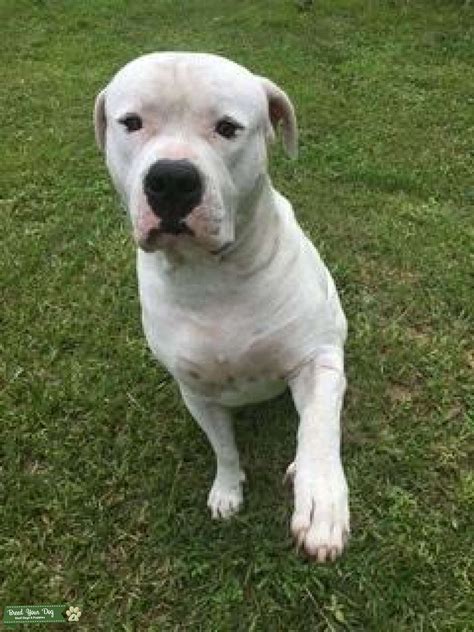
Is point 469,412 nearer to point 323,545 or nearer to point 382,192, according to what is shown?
point 323,545

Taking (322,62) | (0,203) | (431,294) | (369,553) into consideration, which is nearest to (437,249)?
(431,294)

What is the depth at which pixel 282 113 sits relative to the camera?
3.05 metres

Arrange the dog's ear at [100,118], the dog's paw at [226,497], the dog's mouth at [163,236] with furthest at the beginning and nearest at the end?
the dog's paw at [226,497]
the dog's ear at [100,118]
the dog's mouth at [163,236]

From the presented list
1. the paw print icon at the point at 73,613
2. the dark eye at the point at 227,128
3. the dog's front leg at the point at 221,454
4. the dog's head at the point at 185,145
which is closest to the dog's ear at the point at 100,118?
the dog's head at the point at 185,145

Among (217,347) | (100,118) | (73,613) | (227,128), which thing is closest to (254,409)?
(217,347)

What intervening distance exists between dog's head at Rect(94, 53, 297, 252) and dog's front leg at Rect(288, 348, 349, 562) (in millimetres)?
554

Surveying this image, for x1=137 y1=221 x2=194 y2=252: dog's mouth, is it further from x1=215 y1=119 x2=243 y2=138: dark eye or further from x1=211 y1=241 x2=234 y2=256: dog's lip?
x1=215 y1=119 x2=243 y2=138: dark eye

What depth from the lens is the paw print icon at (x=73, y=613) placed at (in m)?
3.28

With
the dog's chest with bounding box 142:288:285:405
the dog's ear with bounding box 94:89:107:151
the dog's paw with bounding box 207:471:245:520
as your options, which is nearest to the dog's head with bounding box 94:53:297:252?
the dog's ear with bounding box 94:89:107:151

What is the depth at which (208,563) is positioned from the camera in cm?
342

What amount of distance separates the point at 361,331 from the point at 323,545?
209cm

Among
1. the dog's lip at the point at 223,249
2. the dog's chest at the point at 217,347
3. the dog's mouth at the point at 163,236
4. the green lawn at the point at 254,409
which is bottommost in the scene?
the green lawn at the point at 254,409

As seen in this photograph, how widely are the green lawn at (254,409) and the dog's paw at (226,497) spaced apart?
53 millimetres

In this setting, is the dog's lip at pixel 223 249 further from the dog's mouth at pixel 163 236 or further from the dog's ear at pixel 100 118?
the dog's ear at pixel 100 118
